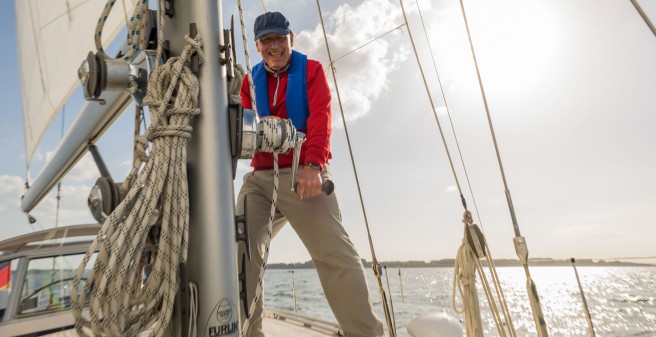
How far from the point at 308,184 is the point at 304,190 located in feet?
0.09

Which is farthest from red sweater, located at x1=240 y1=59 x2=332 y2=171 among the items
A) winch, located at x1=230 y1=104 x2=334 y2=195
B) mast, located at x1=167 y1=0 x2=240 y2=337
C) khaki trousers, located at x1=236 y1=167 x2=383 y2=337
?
mast, located at x1=167 y1=0 x2=240 y2=337

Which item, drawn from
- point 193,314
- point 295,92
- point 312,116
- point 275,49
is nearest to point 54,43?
point 275,49

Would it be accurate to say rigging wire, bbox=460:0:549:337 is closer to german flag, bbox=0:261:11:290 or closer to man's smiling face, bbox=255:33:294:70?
man's smiling face, bbox=255:33:294:70

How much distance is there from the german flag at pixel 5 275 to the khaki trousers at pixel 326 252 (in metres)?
2.15

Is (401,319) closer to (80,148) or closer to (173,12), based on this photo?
(80,148)

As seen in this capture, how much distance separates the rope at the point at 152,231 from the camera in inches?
21.8

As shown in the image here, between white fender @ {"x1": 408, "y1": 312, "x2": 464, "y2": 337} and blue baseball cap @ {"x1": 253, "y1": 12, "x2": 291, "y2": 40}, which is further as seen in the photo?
blue baseball cap @ {"x1": 253, "y1": 12, "x2": 291, "y2": 40}

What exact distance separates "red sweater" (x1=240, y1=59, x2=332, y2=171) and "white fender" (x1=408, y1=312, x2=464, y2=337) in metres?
0.81

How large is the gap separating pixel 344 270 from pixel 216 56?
947mm

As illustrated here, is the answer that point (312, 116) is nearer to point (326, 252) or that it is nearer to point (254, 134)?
point (326, 252)

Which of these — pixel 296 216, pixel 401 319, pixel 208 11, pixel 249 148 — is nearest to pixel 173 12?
pixel 208 11

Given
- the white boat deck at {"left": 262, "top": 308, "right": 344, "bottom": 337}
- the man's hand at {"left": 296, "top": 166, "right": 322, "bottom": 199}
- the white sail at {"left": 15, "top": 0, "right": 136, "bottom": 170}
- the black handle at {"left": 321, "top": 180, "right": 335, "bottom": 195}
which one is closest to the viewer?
the black handle at {"left": 321, "top": 180, "right": 335, "bottom": 195}

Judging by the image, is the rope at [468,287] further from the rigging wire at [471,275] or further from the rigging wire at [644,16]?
the rigging wire at [644,16]

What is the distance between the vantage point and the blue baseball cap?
1533 millimetres
